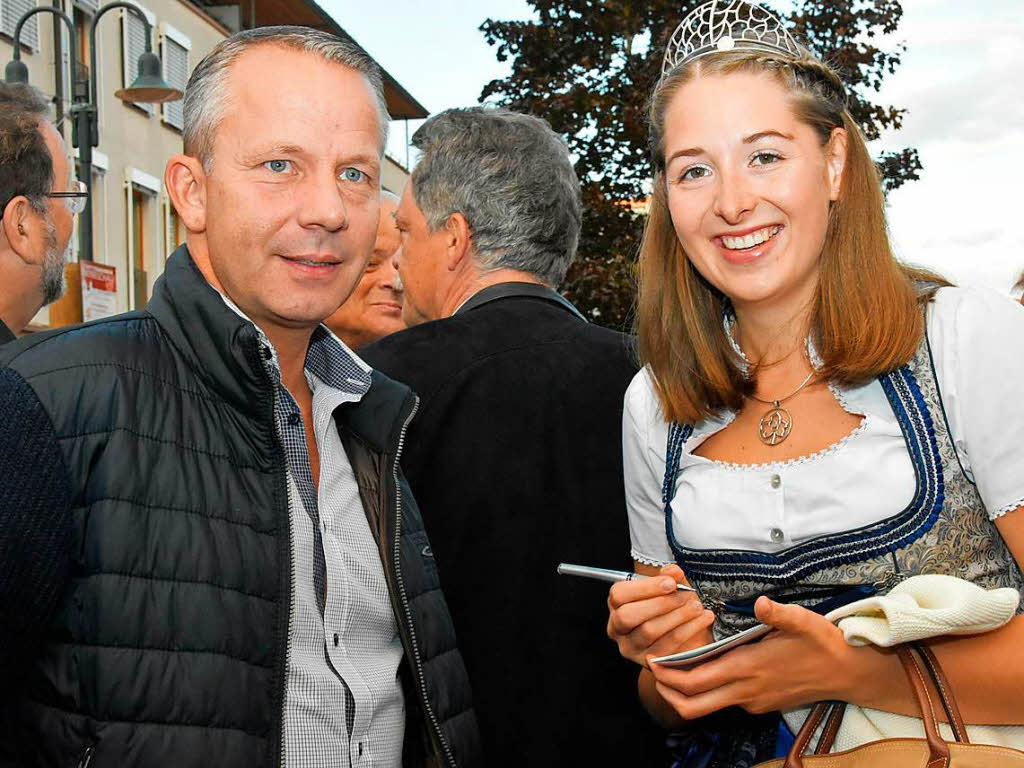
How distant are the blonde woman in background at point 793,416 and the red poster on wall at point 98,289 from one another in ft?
16.0

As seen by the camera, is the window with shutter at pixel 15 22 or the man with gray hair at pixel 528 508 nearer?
the man with gray hair at pixel 528 508

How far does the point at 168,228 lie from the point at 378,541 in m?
25.2

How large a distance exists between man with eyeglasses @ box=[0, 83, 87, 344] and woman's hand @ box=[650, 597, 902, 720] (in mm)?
2450

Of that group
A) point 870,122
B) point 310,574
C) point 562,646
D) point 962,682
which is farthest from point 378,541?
point 870,122

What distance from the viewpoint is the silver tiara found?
108 inches

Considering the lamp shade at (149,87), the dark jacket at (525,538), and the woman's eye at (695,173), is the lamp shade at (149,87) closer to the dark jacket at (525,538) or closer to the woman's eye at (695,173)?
the dark jacket at (525,538)

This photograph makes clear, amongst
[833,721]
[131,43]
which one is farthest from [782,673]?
[131,43]

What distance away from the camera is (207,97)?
2.49 meters

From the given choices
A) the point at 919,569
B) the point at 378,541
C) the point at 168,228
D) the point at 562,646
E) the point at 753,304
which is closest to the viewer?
the point at 919,569

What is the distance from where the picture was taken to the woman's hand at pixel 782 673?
221cm

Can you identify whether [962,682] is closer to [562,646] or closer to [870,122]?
[562,646]

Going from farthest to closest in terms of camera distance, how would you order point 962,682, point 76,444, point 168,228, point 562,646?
point 168,228 → point 562,646 → point 962,682 → point 76,444

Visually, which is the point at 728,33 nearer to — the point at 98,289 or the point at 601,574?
the point at 601,574

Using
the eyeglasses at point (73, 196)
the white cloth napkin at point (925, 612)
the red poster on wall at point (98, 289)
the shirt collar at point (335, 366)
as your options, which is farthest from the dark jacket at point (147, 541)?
the red poster on wall at point (98, 289)
